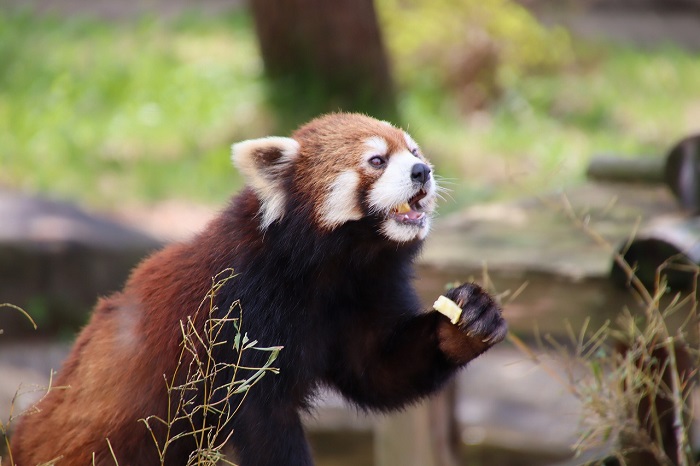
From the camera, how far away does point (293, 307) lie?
3027mm

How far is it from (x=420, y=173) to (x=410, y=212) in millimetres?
132

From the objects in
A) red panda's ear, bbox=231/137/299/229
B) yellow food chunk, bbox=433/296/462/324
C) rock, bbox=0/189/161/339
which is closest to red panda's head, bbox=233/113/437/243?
red panda's ear, bbox=231/137/299/229

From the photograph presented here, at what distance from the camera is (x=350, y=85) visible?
865cm

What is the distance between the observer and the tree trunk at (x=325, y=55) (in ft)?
27.5

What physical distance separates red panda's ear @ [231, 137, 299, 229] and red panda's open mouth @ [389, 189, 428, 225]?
1.20 feet

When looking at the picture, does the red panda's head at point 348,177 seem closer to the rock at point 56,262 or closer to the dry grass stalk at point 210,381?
the dry grass stalk at point 210,381

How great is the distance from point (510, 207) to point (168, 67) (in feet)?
18.4

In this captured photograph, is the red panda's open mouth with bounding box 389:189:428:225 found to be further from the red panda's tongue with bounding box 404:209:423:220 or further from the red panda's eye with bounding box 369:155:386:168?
the red panda's eye with bounding box 369:155:386:168

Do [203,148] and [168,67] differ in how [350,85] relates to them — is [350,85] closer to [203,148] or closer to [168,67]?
[203,148]

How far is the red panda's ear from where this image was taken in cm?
308

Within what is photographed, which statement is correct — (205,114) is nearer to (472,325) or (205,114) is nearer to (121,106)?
(121,106)

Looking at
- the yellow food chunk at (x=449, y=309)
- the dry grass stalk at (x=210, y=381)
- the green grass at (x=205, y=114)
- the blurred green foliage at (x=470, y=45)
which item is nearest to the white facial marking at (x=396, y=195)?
the yellow food chunk at (x=449, y=309)

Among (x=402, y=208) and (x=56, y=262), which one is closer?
(x=402, y=208)

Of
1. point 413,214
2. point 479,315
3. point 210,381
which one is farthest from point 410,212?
point 210,381
